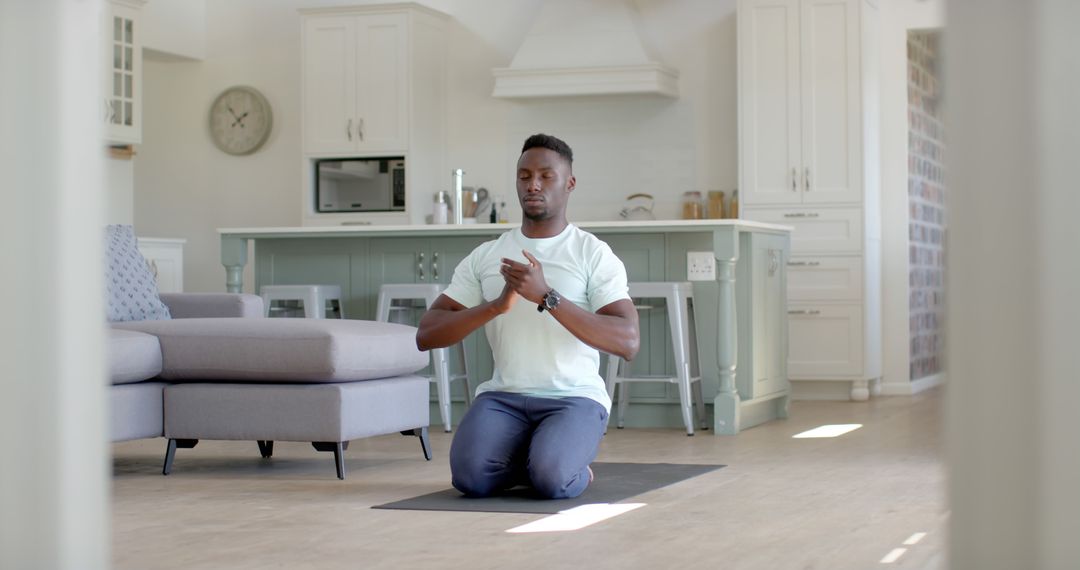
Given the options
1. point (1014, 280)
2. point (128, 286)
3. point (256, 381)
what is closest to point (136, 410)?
point (256, 381)

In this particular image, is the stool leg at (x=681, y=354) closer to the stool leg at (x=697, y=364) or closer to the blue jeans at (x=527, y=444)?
the stool leg at (x=697, y=364)

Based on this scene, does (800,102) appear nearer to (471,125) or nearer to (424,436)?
(471,125)

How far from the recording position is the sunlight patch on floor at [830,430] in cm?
579

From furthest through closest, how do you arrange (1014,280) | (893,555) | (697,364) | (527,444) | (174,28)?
(174,28) < (697,364) < (527,444) < (893,555) < (1014,280)

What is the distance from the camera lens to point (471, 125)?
9.30 metres

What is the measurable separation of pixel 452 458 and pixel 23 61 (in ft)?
9.96

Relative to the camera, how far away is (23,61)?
30.9 inches

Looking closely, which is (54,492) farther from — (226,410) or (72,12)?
(226,410)

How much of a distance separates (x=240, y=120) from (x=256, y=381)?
229 inches

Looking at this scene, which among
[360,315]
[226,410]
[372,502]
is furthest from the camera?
[360,315]

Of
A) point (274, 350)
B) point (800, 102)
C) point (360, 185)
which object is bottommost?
point (274, 350)

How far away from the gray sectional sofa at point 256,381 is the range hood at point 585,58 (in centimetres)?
421

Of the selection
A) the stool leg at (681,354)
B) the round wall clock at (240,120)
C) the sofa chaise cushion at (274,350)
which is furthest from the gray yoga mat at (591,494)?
the round wall clock at (240,120)

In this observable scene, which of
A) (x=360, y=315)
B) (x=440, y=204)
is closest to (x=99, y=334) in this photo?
(x=360, y=315)
